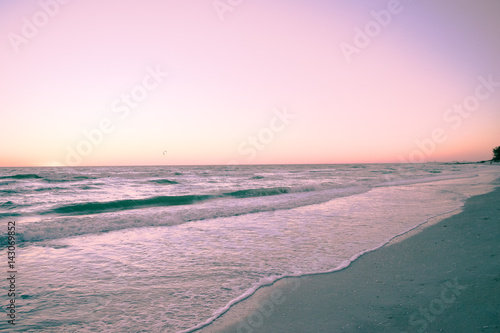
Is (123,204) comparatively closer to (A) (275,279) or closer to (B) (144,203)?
(B) (144,203)

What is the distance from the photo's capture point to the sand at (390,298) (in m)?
3.57

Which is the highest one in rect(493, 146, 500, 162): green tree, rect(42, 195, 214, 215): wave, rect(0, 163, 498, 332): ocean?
rect(493, 146, 500, 162): green tree

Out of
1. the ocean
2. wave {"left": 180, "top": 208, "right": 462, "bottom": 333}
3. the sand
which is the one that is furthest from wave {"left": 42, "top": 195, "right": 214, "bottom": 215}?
the sand

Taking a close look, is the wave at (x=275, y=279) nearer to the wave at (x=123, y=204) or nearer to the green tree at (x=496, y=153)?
the wave at (x=123, y=204)

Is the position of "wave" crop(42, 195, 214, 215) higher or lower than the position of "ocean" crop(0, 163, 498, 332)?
lower

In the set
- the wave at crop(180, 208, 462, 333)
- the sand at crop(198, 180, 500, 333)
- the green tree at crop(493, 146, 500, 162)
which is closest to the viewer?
the sand at crop(198, 180, 500, 333)

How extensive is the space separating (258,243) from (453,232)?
5.85m

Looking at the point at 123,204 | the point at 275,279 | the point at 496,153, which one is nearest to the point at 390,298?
the point at 275,279

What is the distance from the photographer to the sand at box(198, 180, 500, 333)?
141 inches

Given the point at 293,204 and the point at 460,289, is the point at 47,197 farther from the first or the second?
the point at 460,289

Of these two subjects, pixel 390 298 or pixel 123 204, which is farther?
pixel 123 204

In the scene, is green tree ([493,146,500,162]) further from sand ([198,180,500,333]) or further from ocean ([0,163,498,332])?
sand ([198,180,500,333])

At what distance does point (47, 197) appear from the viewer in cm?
2038

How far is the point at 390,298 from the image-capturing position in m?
4.26
